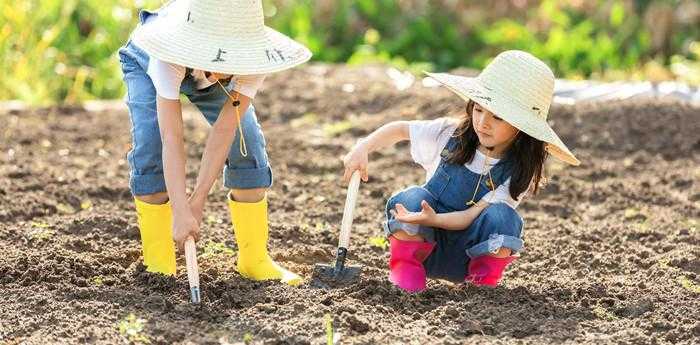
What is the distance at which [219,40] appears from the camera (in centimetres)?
367

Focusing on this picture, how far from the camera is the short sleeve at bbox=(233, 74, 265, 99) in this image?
385 cm

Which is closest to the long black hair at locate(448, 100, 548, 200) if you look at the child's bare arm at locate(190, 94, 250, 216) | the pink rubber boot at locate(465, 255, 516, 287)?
the pink rubber boot at locate(465, 255, 516, 287)

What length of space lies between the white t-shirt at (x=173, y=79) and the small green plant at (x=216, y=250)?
754mm

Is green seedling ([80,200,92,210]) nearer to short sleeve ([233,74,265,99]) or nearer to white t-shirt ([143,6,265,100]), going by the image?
white t-shirt ([143,6,265,100])

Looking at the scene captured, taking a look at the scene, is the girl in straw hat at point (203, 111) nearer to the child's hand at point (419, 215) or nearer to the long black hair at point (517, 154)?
the child's hand at point (419, 215)

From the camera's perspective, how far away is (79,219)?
15.7 ft

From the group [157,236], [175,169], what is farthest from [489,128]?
[157,236]

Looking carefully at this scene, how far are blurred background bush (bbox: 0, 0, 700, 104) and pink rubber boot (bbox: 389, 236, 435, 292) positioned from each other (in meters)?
3.55

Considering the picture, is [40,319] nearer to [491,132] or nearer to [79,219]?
[79,219]

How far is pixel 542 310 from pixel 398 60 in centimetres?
470

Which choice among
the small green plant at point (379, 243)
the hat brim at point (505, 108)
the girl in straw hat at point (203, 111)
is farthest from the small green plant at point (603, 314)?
the small green plant at point (379, 243)

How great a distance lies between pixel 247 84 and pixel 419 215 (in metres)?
0.69

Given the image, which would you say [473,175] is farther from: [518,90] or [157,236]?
[157,236]

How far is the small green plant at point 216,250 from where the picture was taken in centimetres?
443
